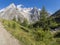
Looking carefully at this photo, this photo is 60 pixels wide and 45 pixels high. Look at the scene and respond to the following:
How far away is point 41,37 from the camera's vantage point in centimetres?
2870

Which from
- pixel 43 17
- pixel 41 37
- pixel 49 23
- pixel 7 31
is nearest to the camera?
pixel 7 31

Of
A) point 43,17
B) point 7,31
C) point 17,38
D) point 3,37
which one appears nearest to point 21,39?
point 17,38

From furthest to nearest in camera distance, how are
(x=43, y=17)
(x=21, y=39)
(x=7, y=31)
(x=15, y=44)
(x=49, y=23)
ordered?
1. (x=49, y=23)
2. (x=43, y=17)
3. (x=7, y=31)
4. (x=21, y=39)
5. (x=15, y=44)

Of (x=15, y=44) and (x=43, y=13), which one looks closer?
(x=15, y=44)

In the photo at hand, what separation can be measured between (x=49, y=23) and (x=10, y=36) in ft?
199

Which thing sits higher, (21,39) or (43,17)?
(43,17)

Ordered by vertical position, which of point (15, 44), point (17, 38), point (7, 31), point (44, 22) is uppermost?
point (44, 22)

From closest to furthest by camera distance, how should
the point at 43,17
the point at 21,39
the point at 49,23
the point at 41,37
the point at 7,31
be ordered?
the point at 21,39 → the point at 7,31 → the point at 41,37 → the point at 43,17 → the point at 49,23

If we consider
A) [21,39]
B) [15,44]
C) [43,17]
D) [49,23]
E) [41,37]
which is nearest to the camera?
[15,44]

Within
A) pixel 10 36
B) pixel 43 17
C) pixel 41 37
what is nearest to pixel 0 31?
pixel 10 36

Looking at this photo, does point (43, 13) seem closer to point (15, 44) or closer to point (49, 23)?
point (49, 23)

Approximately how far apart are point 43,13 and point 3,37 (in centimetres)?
5640

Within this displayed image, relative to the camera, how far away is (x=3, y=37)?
2284 cm

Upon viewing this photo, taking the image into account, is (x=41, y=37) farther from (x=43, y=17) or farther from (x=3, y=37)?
(x=43, y=17)
